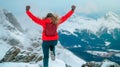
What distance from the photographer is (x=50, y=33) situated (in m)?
18.0

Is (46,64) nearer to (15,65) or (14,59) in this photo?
(15,65)

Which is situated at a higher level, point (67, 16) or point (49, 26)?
point (67, 16)

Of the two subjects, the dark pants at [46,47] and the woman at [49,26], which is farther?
the dark pants at [46,47]

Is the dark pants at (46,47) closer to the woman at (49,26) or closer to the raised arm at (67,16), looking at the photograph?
the woman at (49,26)

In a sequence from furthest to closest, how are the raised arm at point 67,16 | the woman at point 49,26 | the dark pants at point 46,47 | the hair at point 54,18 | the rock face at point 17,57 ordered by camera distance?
the rock face at point 17,57 < the dark pants at point 46,47 < the raised arm at point 67,16 < the hair at point 54,18 < the woman at point 49,26

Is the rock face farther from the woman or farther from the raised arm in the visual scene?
the raised arm

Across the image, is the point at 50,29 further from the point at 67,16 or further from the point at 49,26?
the point at 67,16

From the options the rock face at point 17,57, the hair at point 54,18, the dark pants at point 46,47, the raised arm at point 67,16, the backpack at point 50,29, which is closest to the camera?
the hair at point 54,18

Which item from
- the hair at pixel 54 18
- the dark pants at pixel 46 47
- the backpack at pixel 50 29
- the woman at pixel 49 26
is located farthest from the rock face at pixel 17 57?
the hair at pixel 54 18

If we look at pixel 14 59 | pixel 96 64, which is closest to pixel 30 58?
pixel 14 59

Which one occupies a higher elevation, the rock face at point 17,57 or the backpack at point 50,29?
the backpack at point 50,29

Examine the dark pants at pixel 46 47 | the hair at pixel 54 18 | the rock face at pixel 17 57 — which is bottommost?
the rock face at pixel 17 57

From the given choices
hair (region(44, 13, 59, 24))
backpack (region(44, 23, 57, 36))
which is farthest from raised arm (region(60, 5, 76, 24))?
backpack (region(44, 23, 57, 36))

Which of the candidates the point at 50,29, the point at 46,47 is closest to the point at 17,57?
the point at 46,47
